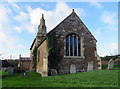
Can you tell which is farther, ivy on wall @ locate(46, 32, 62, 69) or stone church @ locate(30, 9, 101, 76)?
stone church @ locate(30, 9, 101, 76)

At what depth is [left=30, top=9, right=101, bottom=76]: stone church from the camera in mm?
16906

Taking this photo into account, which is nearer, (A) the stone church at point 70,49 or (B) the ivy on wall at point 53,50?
(B) the ivy on wall at point 53,50

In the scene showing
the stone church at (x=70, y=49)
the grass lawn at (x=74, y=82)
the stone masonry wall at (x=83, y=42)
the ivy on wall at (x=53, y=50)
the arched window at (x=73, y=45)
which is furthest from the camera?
the arched window at (x=73, y=45)

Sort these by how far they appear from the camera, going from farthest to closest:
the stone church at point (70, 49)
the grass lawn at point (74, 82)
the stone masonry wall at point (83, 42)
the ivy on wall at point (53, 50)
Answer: the stone masonry wall at point (83, 42), the stone church at point (70, 49), the ivy on wall at point (53, 50), the grass lawn at point (74, 82)

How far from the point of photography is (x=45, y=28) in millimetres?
27391

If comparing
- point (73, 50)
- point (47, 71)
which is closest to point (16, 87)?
point (47, 71)

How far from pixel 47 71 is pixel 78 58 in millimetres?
4869

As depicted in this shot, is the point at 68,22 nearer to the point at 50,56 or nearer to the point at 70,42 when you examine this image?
the point at 70,42

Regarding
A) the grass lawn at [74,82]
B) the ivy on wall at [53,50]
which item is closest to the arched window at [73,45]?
the ivy on wall at [53,50]

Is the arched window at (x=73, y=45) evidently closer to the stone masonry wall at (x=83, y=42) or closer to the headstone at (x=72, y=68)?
the stone masonry wall at (x=83, y=42)

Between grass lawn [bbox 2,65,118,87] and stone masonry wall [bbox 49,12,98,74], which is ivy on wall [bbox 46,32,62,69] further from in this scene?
grass lawn [bbox 2,65,118,87]

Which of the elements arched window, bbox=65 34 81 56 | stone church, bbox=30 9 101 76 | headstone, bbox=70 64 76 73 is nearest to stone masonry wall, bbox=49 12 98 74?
stone church, bbox=30 9 101 76

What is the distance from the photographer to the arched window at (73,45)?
18.0 meters

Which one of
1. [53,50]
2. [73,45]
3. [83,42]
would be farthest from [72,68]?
[83,42]
